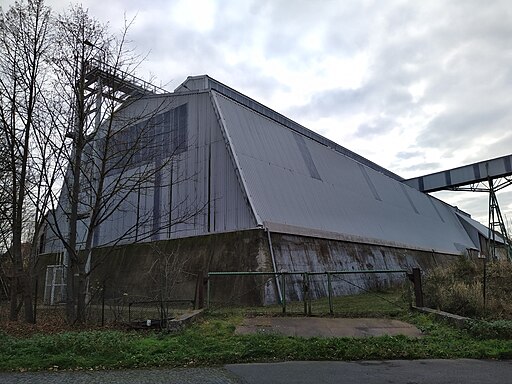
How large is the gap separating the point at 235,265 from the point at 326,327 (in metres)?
7.67

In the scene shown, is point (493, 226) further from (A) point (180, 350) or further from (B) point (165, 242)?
(A) point (180, 350)

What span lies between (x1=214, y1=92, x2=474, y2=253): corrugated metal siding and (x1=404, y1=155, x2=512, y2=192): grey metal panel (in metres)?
8.58

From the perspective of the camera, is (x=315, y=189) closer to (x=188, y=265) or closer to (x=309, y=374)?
(x=188, y=265)

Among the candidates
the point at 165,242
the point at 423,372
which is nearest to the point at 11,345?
the point at 423,372

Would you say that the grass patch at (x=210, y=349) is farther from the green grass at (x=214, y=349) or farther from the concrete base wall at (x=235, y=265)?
the concrete base wall at (x=235, y=265)

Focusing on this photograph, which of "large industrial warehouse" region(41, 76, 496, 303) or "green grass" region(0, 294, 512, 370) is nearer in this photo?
"green grass" region(0, 294, 512, 370)

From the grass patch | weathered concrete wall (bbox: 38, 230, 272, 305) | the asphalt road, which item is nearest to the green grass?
the grass patch

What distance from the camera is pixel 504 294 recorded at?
1260 centimetres

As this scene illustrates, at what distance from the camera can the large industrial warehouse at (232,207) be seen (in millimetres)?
17922

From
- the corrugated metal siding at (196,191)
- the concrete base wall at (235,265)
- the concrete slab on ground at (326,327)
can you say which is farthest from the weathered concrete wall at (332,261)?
the concrete slab on ground at (326,327)

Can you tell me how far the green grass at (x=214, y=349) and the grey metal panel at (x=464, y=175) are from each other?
3622cm

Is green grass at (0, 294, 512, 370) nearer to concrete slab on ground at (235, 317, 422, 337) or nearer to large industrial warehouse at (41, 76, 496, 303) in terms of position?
concrete slab on ground at (235, 317, 422, 337)

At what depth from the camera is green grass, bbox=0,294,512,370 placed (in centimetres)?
690

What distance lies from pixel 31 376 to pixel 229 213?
42.6ft
